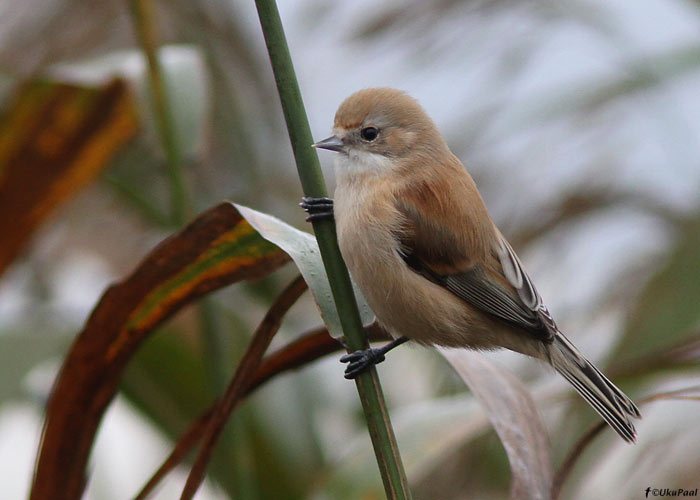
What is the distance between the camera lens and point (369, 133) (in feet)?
6.75

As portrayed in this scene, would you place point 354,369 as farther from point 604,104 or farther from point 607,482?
point 604,104

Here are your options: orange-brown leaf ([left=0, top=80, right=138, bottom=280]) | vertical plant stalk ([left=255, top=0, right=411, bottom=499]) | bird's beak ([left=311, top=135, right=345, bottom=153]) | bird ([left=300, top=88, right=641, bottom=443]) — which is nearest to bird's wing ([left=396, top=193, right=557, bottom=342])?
bird ([left=300, top=88, right=641, bottom=443])

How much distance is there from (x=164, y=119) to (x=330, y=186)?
1625 millimetres

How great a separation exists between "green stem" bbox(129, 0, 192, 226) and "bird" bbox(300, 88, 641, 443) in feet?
1.21

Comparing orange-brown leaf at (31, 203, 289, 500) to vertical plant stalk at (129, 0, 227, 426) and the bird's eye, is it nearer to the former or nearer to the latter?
vertical plant stalk at (129, 0, 227, 426)

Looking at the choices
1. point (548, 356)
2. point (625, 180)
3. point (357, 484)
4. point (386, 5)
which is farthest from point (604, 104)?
point (357, 484)

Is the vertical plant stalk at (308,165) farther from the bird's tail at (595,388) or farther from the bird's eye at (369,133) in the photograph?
the bird's eye at (369,133)

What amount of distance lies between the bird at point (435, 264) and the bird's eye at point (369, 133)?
0.02 m

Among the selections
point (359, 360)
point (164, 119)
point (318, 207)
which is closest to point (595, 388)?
point (359, 360)

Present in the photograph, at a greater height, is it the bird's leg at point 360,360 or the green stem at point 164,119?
the green stem at point 164,119

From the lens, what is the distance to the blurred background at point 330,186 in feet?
7.88

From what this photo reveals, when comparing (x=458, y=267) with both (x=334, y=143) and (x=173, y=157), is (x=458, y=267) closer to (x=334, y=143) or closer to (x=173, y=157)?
Result: (x=334, y=143)

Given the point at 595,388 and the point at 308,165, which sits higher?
the point at 308,165

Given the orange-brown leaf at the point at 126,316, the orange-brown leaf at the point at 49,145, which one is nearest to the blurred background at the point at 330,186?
the orange-brown leaf at the point at 49,145
